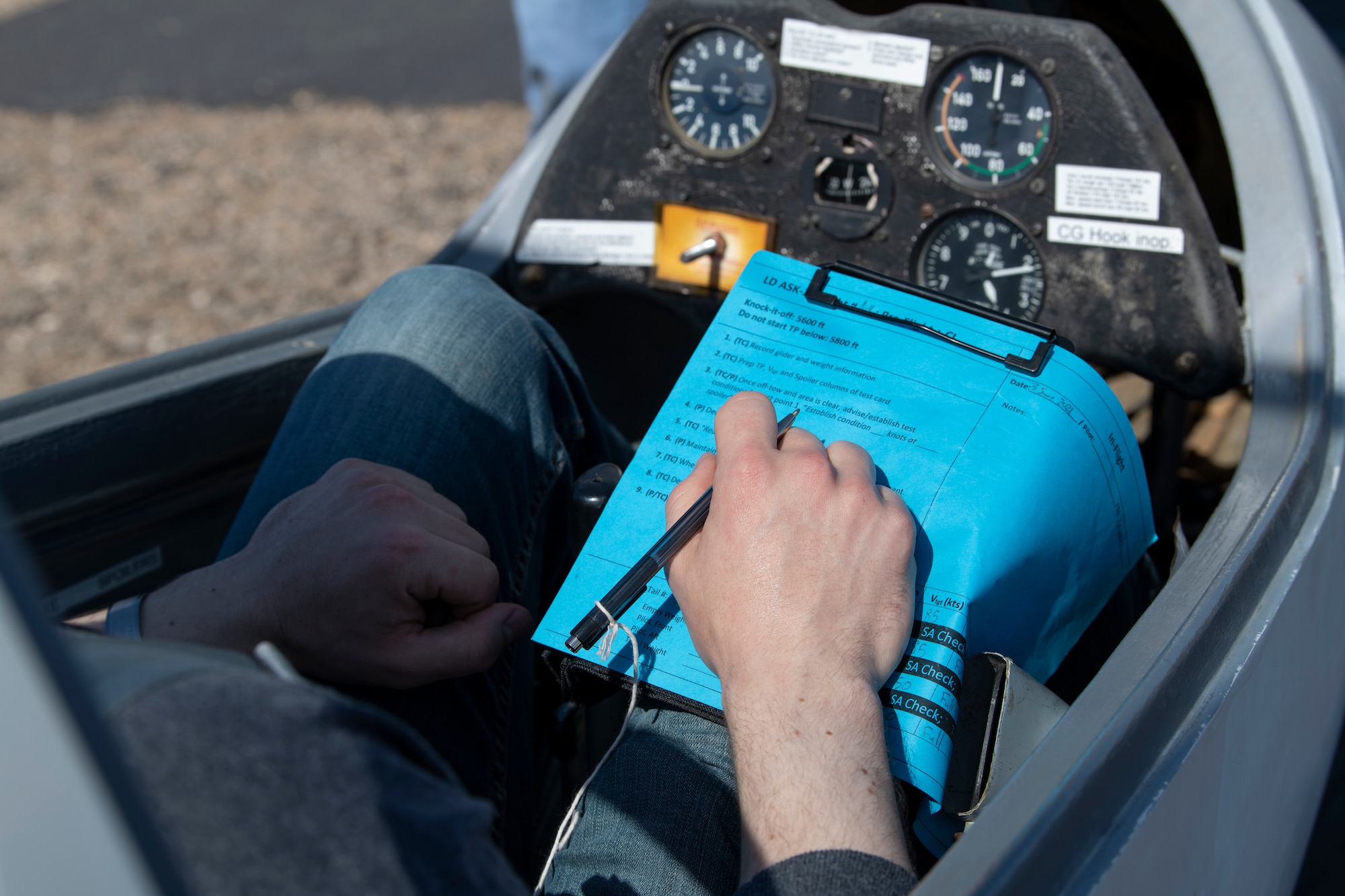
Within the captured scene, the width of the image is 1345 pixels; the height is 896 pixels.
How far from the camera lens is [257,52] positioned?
5.17 meters

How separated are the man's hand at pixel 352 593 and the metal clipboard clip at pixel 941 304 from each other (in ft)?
1.36

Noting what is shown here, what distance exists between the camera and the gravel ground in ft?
11.2

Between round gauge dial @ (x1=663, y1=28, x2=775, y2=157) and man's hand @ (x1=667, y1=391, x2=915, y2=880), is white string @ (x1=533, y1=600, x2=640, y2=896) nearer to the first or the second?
man's hand @ (x1=667, y1=391, x2=915, y2=880)

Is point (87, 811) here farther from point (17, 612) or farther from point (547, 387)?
point (547, 387)

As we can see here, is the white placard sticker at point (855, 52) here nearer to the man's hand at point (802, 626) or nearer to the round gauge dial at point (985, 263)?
the round gauge dial at point (985, 263)

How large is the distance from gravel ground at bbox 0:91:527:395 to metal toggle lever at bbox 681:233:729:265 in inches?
87.6

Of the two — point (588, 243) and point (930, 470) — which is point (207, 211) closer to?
point (588, 243)

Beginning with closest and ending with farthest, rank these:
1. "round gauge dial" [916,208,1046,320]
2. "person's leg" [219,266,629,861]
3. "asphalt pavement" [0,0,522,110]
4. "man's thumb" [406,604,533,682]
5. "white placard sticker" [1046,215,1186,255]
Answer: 1. "man's thumb" [406,604,533,682]
2. "person's leg" [219,266,629,861]
3. "white placard sticker" [1046,215,1186,255]
4. "round gauge dial" [916,208,1046,320]
5. "asphalt pavement" [0,0,522,110]

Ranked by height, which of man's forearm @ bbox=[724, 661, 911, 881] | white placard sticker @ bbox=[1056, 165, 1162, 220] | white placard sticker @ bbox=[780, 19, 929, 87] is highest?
white placard sticker @ bbox=[780, 19, 929, 87]

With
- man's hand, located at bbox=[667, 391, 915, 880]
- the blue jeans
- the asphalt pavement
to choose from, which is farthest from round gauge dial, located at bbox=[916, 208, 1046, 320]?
the asphalt pavement

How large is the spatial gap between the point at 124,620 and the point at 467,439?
14.1 inches

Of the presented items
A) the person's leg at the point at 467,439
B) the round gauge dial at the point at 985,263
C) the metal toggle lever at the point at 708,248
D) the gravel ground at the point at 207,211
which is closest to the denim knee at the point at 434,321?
the person's leg at the point at 467,439

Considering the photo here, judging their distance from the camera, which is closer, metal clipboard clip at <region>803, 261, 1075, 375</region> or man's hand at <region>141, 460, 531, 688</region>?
man's hand at <region>141, 460, 531, 688</region>

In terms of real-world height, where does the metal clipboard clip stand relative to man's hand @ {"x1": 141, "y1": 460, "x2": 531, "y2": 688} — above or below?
above
